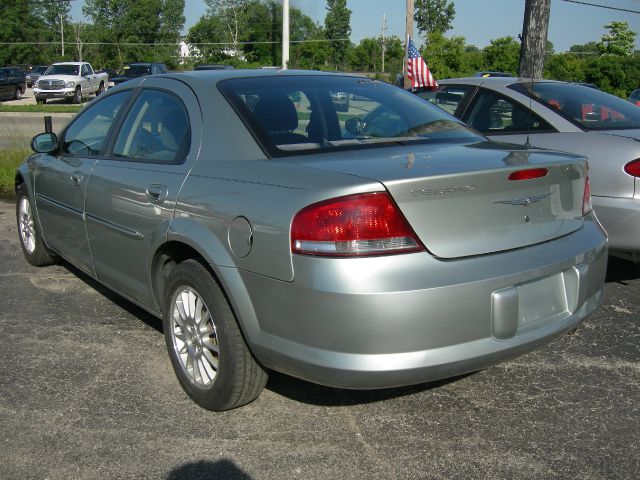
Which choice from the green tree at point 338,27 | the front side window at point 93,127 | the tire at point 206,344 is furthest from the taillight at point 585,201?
the green tree at point 338,27

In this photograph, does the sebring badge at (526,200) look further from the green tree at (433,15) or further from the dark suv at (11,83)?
the green tree at (433,15)

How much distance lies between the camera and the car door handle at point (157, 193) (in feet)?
11.2

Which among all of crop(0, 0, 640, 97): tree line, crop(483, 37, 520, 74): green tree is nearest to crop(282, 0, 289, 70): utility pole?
crop(483, 37, 520, 74): green tree

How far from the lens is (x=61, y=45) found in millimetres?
84375

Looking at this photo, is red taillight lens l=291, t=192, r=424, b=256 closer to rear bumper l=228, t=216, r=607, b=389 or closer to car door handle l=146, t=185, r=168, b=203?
rear bumper l=228, t=216, r=607, b=389

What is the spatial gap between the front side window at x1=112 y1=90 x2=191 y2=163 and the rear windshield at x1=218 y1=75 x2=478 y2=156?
0.32 meters

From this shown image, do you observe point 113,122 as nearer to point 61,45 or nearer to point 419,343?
point 419,343

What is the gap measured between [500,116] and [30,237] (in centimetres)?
406

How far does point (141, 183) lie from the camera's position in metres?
3.61

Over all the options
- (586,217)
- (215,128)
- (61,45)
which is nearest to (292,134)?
(215,128)

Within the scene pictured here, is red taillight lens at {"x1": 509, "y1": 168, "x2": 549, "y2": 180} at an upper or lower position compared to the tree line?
lower

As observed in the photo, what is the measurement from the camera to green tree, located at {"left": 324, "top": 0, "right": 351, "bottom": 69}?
9006 cm

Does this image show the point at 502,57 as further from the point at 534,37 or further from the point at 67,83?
the point at 534,37

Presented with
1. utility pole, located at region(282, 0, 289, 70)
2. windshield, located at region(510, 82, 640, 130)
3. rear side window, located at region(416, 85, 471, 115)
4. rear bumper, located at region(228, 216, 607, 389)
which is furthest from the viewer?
utility pole, located at region(282, 0, 289, 70)
